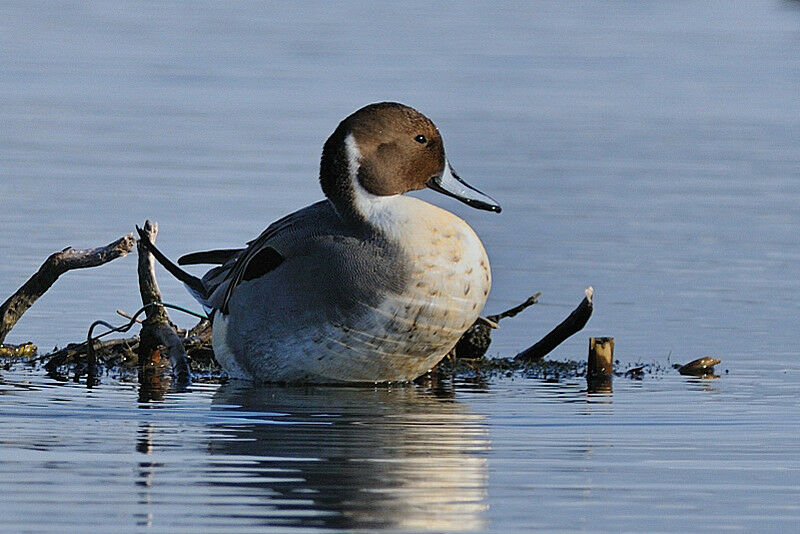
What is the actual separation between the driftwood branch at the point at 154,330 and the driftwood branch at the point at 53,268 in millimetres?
289

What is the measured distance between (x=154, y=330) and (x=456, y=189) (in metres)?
1.46

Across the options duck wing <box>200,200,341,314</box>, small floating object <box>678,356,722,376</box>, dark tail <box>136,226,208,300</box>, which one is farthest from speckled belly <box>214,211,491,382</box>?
small floating object <box>678,356,722,376</box>

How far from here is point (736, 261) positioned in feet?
35.4

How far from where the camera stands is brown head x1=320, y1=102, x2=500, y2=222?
304 inches

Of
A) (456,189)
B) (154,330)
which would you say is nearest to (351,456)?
(456,189)

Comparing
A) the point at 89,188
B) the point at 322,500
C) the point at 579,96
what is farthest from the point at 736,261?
the point at 579,96

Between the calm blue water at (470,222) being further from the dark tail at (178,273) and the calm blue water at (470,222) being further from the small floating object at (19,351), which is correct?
the dark tail at (178,273)

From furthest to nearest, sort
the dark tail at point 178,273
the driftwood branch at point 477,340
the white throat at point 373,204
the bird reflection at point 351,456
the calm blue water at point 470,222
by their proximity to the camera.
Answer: the driftwood branch at point 477,340 < the dark tail at point 178,273 < the white throat at point 373,204 < the calm blue water at point 470,222 < the bird reflection at point 351,456

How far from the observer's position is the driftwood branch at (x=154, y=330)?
A: 317 inches

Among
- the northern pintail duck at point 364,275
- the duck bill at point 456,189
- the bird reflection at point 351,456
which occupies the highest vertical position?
the duck bill at point 456,189

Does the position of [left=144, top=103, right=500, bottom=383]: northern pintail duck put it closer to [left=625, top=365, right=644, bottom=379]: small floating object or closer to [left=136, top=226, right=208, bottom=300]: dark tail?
[left=136, top=226, right=208, bottom=300]: dark tail

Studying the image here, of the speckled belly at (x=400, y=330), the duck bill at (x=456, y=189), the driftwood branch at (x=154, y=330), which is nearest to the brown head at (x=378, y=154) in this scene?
the duck bill at (x=456, y=189)

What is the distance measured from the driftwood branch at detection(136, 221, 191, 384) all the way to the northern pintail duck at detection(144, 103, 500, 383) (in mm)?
187

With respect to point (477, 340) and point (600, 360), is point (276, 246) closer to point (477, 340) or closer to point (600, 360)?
point (477, 340)
